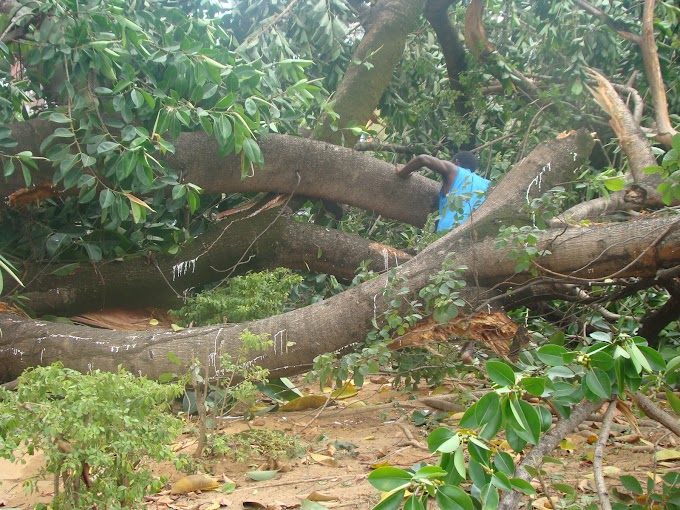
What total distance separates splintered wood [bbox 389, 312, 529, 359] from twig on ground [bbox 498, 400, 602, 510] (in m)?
1.18

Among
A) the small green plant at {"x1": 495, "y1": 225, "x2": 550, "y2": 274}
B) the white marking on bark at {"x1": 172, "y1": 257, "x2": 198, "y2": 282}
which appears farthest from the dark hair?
the small green plant at {"x1": 495, "y1": 225, "x2": 550, "y2": 274}

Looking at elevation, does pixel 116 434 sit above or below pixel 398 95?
below

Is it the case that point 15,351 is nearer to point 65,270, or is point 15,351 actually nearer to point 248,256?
point 65,270

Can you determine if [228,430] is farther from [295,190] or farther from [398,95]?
[398,95]

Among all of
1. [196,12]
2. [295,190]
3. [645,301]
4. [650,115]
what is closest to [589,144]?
[645,301]

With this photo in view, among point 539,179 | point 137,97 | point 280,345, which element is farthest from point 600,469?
point 137,97

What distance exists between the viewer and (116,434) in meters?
2.07

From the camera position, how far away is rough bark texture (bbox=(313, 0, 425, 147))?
5.48 meters

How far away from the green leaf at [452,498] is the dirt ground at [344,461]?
632 millimetres

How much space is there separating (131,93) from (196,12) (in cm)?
177

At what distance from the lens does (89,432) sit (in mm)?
1959

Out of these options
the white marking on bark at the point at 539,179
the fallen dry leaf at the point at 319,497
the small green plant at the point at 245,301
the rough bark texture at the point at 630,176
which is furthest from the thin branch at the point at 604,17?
the fallen dry leaf at the point at 319,497

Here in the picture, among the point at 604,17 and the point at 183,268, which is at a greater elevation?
the point at 604,17

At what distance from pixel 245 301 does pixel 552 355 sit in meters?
2.50
